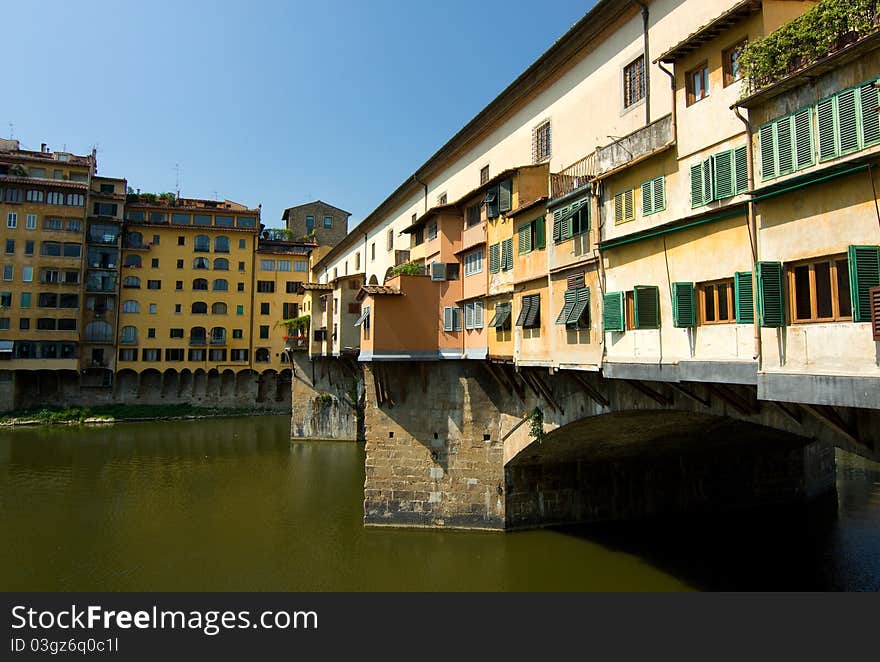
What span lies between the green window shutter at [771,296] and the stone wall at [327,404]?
37.6 metres

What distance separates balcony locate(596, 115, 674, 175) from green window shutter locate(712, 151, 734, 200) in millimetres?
1434

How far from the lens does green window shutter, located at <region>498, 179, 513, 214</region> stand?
18391 millimetres

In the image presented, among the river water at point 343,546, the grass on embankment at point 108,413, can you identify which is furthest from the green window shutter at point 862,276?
the grass on embankment at point 108,413

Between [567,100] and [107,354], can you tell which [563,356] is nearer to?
[567,100]

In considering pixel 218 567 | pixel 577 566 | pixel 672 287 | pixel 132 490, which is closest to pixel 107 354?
pixel 132 490

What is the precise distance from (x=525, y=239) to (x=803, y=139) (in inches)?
355

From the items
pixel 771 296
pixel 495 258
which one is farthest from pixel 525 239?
pixel 771 296

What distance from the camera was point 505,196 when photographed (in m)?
18.5

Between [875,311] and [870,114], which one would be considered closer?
[875,311]

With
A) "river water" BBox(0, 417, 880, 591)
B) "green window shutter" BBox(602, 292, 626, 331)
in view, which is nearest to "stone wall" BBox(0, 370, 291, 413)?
"river water" BBox(0, 417, 880, 591)

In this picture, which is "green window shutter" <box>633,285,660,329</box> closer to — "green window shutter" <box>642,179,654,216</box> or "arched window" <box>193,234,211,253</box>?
"green window shutter" <box>642,179,654,216</box>

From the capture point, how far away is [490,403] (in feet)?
68.5

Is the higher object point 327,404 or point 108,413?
point 327,404

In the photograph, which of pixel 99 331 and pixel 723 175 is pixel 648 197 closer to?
pixel 723 175
